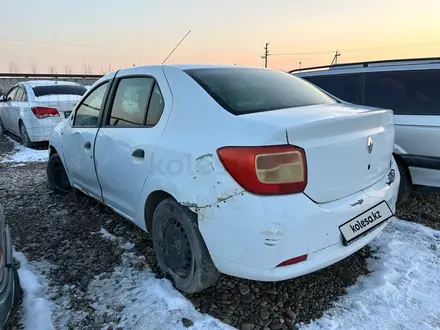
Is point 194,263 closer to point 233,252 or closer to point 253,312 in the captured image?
point 233,252

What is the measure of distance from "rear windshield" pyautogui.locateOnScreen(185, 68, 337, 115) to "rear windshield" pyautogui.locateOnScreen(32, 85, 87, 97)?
5878 millimetres

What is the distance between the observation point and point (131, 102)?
2768mm

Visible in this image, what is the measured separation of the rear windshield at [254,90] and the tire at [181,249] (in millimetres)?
727

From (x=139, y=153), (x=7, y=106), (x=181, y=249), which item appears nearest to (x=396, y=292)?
(x=181, y=249)

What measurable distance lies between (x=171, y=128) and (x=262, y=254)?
967mm

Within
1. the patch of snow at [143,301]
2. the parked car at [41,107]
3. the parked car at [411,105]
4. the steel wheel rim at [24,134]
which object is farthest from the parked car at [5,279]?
the steel wheel rim at [24,134]

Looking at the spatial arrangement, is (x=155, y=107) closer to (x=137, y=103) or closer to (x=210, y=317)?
(x=137, y=103)

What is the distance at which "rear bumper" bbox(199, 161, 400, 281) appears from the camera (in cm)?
175

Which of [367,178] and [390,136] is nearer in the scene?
[367,178]

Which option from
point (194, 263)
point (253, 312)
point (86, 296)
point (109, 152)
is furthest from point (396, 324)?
point (109, 152)

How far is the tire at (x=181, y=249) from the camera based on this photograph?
2078mm

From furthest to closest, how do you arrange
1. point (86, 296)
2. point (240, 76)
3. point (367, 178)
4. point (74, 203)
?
point (74, 203) → point (240, 76) → point (86, 296) → point (367, 178)

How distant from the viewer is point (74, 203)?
13.4 ft

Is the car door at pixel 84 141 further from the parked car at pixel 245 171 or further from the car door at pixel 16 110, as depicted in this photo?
the car door at pixel 16 110
